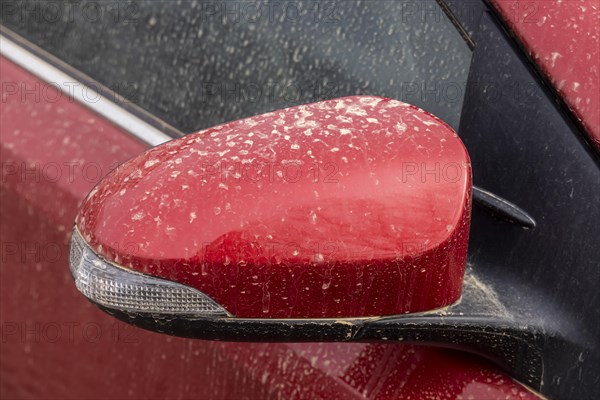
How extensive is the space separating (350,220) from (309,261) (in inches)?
2.6

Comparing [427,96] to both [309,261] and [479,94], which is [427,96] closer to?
[479,94]

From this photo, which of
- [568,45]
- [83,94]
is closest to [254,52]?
[83,94]

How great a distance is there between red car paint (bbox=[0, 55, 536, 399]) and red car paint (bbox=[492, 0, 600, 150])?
388mm

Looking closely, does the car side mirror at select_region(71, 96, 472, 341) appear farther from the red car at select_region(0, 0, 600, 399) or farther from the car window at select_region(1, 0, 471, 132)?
the car window at select_region(1, 0, 471, 132)

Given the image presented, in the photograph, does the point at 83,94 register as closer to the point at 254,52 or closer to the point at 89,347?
the point at 254,52

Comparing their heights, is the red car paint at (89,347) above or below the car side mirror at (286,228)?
below

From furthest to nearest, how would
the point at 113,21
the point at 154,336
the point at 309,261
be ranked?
the point at 113,21, the point at 154,336, the point at 309,261

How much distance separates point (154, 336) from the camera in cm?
134

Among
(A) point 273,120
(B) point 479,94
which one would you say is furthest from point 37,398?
(B) point 479,94

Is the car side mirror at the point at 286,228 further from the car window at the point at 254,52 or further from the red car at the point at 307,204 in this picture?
the car window at the point at 254,52

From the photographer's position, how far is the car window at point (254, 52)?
4.43 feet

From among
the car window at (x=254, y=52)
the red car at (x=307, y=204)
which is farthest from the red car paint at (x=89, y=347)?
the car window at (x=254, y=52)

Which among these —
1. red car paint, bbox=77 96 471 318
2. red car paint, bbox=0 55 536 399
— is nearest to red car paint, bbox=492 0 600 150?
red car paint, bbox=77 96 471 318

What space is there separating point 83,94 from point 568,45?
36.7 inches
